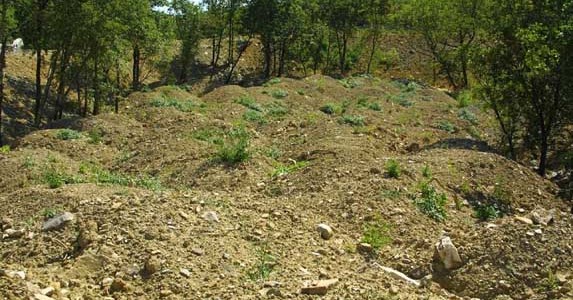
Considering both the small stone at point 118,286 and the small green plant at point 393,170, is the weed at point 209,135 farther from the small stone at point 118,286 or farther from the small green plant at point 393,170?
the small stone at point 118,286

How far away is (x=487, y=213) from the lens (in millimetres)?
9438

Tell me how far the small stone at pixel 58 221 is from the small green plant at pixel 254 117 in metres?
10.5

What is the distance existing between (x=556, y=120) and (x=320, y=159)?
604 cm

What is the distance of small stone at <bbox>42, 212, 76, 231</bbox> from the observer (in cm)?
696

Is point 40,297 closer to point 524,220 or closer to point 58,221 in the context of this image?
point 58,221

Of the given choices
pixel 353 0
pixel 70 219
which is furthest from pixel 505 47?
pixel 353 0

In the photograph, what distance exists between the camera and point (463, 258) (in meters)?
7.08

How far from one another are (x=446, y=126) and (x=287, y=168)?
7747 millimetres

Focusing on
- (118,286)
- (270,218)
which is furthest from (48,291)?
(270,218)

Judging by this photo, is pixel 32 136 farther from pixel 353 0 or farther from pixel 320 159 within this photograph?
pixel 353 0

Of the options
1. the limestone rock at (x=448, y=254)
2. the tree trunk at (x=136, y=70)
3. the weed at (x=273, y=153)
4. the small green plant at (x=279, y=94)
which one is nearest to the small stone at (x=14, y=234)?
the limestone rock at (x=448, y=254)

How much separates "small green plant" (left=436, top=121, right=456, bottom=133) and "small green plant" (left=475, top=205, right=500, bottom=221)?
7846mm

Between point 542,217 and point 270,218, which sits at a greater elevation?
point 542,217

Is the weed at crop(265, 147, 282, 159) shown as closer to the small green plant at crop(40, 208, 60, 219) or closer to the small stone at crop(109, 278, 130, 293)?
the small green plant at crop(40, 208, 60, 219)
